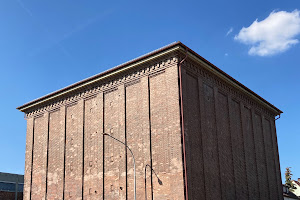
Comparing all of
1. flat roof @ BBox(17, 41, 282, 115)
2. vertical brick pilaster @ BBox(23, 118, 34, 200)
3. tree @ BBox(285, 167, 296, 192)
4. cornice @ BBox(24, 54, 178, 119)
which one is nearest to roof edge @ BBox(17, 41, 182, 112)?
flat roof @ BBox(17, 41, 282, 115)

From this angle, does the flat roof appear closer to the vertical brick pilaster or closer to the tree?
the vertical brick pilaster

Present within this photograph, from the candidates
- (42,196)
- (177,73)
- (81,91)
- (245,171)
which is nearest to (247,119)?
(245,171)

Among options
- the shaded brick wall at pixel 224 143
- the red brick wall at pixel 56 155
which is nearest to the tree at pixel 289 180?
the shaded brick wall at pixel 224 143

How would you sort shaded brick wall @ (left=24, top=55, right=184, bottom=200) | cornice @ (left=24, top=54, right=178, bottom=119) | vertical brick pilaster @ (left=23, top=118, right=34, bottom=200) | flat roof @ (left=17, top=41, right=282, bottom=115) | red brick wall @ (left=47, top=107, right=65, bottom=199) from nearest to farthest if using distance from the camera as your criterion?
shaded brick wall @ (left=24, top=55, right=184, bottom=200)
flat roof @ (left=17, top=41, right=282, bottom=115)
cornice @ (left=24, top=54, right=178, bottom=119)
red brick wall @ (left=47, top=107, right=65, bottom=199)
vertical brick pilaster @ (left=23, top=118, right=34, bottom=200)

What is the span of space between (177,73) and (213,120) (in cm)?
486

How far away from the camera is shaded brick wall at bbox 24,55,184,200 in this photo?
74.6 feet

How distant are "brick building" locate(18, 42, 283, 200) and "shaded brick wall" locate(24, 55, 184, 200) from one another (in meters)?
0.06

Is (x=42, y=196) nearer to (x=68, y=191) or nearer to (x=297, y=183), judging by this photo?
(x=68, y=191)

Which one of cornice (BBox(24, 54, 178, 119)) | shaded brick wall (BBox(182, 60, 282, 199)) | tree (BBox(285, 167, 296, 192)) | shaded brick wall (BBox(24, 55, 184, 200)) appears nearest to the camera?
shaded brick wall (BBox(24, 55, 184, 200))

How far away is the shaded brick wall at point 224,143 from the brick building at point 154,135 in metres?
0.07

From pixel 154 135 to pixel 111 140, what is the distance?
379 centimetres

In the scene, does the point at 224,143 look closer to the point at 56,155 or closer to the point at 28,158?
the point at 56,155

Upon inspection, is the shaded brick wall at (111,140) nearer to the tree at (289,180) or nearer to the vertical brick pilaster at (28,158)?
the vertical brick pilaster at (28,158)

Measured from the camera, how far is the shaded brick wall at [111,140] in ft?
74.6
